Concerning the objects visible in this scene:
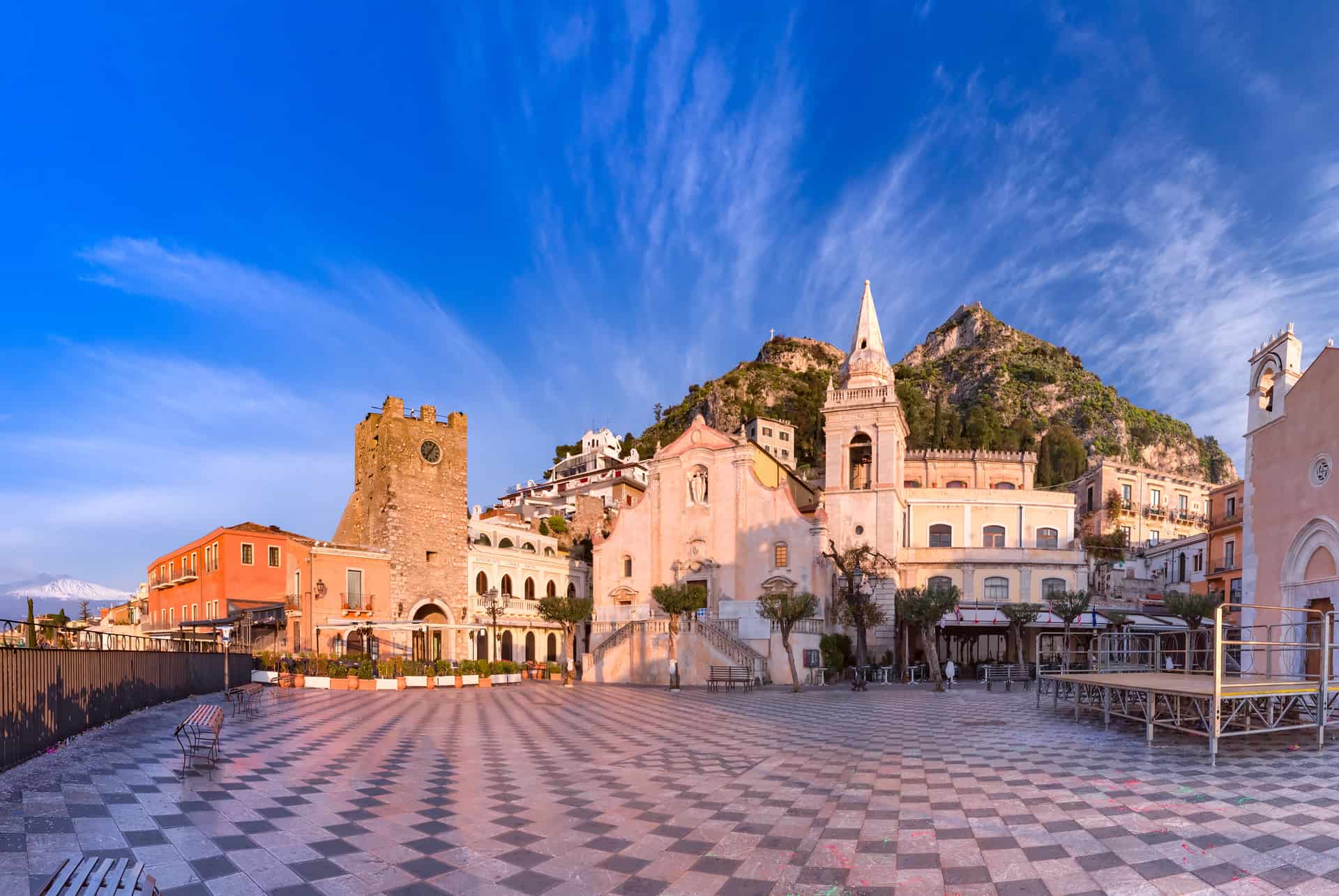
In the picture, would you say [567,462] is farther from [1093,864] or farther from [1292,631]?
[1093,864]

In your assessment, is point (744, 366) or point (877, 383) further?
point (744, 366)

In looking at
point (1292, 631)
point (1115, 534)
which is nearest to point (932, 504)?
point (1115, 534)

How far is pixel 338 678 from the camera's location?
29.0 meters

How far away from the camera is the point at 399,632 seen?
127 ft

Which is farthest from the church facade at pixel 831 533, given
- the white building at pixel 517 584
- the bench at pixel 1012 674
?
the white building at pixel 517 584

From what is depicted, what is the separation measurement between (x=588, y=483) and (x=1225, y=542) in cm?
6100

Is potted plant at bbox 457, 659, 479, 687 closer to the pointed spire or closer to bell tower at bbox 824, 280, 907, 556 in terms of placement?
bell tower at bbox 824, 280, 907, 556

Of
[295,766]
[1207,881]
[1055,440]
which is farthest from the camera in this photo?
[1055,440]

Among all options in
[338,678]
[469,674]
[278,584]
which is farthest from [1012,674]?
[278,584]

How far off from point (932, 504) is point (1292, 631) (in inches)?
947

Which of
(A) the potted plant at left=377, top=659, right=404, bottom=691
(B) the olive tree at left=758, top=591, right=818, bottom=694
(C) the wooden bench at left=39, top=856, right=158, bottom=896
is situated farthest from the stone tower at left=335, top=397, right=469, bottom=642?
(C) the wooden bench at left=39, top=856, right=158, bottom=896

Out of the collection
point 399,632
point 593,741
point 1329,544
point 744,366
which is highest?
point 744,366

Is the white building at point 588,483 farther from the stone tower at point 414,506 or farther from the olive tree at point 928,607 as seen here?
the olive tree at point 928,607

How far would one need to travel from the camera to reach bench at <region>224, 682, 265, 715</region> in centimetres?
1907
